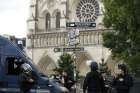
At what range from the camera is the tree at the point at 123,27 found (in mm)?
31903

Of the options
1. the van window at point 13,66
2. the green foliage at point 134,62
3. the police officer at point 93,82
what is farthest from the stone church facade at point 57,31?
the police officer at point 93,82

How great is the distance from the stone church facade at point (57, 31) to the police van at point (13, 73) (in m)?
56.5

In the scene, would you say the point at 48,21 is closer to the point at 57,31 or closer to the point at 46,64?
the point at 57,31

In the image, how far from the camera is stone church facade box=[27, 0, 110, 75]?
244 feet

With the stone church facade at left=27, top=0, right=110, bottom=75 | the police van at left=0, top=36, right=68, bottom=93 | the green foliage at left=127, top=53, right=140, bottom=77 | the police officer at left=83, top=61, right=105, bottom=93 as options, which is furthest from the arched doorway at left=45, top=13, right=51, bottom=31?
the police officer at left=83, top=61, right=105, bottom=93

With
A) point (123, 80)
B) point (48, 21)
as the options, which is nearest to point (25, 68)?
point (123, 80)

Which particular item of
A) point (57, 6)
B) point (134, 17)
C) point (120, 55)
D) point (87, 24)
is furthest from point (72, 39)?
point (57, 6)

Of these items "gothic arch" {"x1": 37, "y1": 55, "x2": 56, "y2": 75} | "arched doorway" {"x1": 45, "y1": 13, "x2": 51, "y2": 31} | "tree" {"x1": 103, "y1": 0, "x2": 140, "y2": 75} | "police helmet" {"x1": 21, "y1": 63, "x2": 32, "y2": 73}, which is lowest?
"gothic arch" {"x1": 37, "y1": 55, "x2": 56, "y2": 75}

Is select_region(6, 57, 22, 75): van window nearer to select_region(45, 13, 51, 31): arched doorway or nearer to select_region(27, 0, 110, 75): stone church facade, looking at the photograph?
Answer: select_region(27, 0, 110, 75): stone church facade

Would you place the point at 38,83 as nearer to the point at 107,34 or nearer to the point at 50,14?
the point at 107,34

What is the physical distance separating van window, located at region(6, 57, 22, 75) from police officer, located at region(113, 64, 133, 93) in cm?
261

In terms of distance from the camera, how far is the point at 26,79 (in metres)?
16.0

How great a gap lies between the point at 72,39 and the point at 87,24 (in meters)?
0.78

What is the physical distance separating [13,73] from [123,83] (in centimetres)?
290
